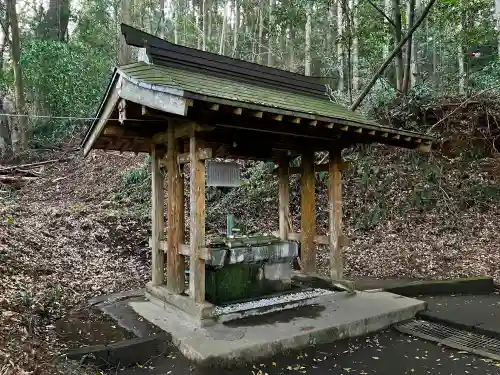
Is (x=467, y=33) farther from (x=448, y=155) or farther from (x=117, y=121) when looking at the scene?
(x=117, y=121)

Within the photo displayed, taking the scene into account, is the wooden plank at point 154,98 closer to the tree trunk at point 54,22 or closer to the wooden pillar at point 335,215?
the wooden pillar at point 335,215

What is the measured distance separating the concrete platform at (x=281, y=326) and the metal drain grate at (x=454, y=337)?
0.22 m

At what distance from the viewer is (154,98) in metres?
4.14

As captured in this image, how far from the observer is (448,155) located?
10.8 metres

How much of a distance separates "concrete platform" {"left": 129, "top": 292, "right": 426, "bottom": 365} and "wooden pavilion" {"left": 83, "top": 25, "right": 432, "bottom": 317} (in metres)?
0.30

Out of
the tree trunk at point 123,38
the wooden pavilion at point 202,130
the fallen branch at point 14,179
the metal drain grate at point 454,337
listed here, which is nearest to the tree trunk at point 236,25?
the tree trunk at point 123,38

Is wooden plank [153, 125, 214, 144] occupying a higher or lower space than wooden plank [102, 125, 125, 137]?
lower

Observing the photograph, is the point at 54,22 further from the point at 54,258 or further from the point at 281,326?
the point at 281,326

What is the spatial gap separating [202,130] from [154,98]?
0.69m

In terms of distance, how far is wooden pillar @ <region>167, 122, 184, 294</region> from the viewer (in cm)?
521

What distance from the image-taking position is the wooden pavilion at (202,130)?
173 inches

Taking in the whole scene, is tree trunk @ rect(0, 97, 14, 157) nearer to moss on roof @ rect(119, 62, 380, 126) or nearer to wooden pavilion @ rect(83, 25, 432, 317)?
wooden pavilion @ rect(83, 25, 432, 317)

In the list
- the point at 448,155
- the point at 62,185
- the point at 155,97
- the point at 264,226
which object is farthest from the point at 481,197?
the point at 62,185

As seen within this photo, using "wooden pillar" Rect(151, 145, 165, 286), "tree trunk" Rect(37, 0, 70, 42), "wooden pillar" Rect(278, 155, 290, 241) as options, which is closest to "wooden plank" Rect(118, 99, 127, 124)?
"wooden pillar" Rect(151, 145, 165, 286)
